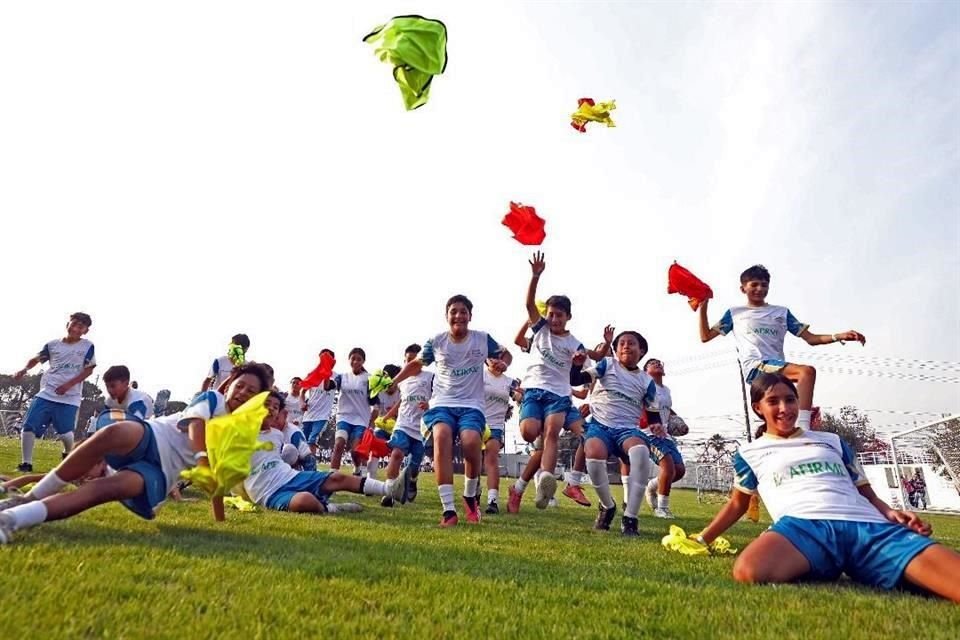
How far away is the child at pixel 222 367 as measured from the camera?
956 centimetres

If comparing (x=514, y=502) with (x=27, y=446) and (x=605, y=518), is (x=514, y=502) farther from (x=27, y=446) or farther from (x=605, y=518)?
(x=27, y=446)

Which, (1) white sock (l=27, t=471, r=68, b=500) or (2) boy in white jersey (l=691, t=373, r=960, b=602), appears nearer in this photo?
(2) boy in white jersey (l=691, t=373, r=960, b=602)

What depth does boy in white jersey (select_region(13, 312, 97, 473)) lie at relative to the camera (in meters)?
10.1

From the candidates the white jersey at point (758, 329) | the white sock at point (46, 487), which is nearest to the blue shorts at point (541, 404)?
the white jersey at point (758, 329)

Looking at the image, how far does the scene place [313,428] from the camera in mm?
12758

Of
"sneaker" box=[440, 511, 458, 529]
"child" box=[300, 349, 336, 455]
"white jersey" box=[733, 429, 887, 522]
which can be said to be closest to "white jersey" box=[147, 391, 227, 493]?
"sneaker" box=[440, 511, 458, 529]

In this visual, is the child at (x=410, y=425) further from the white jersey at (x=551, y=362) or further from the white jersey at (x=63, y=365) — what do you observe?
the white jersey at (x=63, y=365)

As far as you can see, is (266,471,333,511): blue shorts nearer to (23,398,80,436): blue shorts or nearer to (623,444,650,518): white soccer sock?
(623,444,650,518): white soccer sock

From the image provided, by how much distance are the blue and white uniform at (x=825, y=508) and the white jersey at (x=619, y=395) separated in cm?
256

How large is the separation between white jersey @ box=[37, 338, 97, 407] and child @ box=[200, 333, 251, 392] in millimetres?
2453

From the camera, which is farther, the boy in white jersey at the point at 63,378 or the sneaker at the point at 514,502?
the boy in white jersey at the point at 63,378

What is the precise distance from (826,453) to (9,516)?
4859 mm

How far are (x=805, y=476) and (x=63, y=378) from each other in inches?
427

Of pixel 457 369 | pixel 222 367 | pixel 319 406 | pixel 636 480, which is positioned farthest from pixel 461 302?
pixel 319 406
